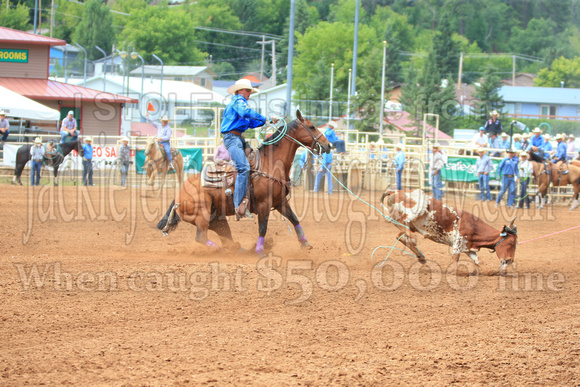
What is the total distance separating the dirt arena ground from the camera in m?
4.96

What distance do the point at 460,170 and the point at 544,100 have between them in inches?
2433

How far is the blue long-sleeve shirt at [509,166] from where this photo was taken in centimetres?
1932

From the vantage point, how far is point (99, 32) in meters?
86.2

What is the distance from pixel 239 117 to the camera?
8.97 meters

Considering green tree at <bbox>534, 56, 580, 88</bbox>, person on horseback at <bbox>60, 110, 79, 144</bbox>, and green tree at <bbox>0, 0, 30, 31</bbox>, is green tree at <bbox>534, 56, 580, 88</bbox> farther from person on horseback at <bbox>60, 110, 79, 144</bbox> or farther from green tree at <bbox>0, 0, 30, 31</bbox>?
person on horseback at <bbox>60, 110, 79, 144</bbox>

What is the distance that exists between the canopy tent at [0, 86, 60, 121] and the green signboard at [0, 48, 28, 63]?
26.6 ft

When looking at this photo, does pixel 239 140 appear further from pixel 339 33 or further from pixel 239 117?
pixel 339 33

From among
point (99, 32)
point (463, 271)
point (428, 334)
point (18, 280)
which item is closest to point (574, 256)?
point (463, 271)

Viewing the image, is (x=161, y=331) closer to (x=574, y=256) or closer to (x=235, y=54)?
(x=574, y=256)

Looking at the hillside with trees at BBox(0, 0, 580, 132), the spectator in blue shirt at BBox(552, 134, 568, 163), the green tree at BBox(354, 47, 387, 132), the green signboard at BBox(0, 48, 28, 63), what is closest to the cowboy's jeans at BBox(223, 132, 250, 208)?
the spectator in blue shirt at BBox(552, 134, 568, 163)

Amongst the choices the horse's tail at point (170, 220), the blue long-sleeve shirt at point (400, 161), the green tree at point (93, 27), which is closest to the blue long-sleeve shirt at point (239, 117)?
the horse's tail at point (170, 220)

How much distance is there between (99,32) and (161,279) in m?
85.7

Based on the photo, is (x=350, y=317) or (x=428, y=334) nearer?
(x=428, y=334)

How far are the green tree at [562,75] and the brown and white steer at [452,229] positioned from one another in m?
88.3
